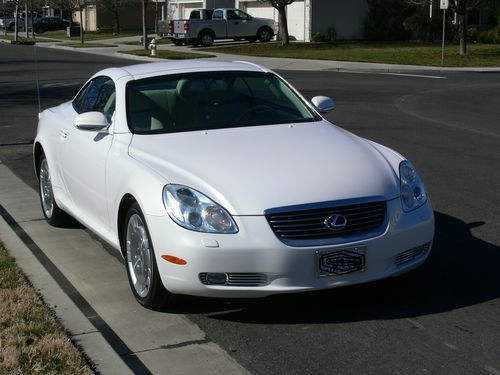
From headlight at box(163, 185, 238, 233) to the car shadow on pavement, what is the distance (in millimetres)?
698

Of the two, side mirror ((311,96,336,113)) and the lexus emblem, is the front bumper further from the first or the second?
side mirror ((311,96,336,113))

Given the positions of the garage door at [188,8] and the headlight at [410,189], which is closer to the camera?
the headlight at [410,189]

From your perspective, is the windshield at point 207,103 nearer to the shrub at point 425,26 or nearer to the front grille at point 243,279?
the front grille at point 243,279

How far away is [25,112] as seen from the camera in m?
16.5

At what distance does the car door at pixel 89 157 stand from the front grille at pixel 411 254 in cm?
212

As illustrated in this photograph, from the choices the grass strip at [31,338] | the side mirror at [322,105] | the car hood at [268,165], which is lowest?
the grass strip at [31,338]

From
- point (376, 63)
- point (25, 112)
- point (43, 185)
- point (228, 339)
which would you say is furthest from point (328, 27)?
point (228, 339)

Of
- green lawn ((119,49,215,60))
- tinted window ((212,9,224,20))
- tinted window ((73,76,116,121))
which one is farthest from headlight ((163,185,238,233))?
tinted window ((212,9,224,20))

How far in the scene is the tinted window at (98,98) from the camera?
21.9 feet

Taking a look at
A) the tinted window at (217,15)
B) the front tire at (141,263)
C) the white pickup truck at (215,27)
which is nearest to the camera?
the front tire at (141,263)

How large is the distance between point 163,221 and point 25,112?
480 inches

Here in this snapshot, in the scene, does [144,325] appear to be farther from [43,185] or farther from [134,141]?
[43,185]

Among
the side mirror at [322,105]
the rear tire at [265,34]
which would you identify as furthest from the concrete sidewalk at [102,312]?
the rear tire at [265,34]

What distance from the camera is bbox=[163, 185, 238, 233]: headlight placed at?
495 cm
